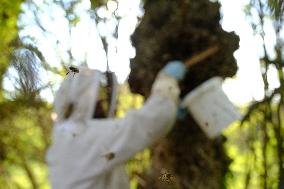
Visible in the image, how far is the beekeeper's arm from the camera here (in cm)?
189

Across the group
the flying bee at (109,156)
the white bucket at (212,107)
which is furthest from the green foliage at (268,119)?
the flying bee at (109,156)

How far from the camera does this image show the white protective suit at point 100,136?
74.6 inches

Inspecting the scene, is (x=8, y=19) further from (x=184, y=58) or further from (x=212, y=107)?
(x=212, y=107)

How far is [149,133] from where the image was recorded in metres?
1.90

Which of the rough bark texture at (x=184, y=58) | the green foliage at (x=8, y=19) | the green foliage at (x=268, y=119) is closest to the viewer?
the green foliage at (x=268, y=119)

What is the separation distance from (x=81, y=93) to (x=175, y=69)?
0.41 m

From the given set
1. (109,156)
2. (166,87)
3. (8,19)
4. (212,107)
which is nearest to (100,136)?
(109,156)

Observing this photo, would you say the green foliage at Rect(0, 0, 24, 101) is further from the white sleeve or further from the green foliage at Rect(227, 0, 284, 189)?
the green foliage at Rect(227, 0, 284, 189)

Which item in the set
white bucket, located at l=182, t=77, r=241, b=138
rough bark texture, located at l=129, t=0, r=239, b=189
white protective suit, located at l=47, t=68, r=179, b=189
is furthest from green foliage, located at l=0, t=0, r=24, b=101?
white bucket, located at l=182, t=77, r=241, b=138

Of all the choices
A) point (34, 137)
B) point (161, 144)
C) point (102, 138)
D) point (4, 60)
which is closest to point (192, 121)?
point (161, 144)

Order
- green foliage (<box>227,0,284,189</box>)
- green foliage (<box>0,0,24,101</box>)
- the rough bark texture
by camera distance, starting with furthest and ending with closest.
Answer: the rough bark texture
green foliage (<box>0,0,24,101</box>)
green foliage (<box>227,0,284,189</box>)

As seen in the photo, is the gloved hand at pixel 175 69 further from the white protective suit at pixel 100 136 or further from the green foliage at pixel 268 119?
the green foliage at pixel 268 119

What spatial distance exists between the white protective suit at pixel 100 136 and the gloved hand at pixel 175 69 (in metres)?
0.02

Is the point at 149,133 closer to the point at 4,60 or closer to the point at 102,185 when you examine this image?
the point at 102,185
